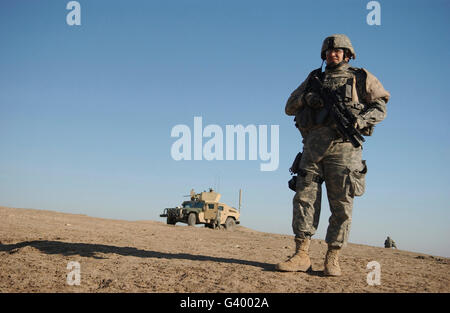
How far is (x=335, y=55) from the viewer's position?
13.0ft

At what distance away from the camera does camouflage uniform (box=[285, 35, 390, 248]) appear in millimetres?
3668

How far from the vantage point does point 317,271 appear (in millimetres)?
3812

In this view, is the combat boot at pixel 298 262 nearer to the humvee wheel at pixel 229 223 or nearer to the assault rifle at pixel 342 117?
the assault rifle at pixel 342 117

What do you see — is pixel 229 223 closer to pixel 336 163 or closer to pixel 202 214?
pixel 202 214

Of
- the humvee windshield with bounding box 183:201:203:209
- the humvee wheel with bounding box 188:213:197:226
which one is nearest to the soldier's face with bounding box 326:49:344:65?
the humvee wheel with bounding box 188:213:197:226

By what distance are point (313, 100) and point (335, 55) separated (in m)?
0.57

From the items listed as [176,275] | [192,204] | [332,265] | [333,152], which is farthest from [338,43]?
[192,204]

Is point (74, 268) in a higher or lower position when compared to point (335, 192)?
lower

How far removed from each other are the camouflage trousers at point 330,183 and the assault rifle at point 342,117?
Result: 0.12m

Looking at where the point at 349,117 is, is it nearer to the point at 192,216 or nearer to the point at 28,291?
the point at 28,291

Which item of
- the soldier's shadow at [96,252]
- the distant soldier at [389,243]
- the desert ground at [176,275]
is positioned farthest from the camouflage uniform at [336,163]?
the distant soldier at [389,243]

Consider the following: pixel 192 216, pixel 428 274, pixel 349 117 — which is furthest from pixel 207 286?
pixel 192 216
